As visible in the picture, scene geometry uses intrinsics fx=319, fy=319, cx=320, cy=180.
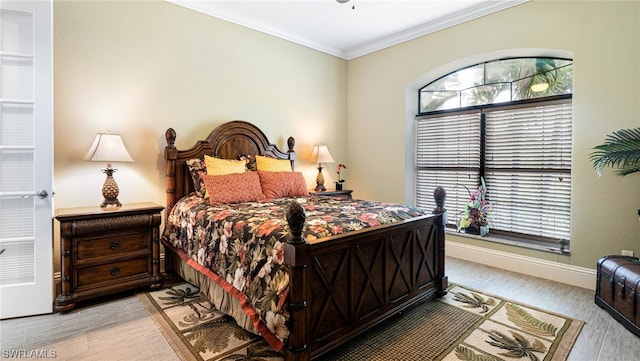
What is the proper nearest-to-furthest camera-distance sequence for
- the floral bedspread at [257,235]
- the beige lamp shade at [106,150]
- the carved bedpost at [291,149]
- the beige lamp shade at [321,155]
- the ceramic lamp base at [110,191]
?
the floral bedspread at [257,235], the beige lamp shade at [106,150], the ceramic lamp base at [110,191], the carved bedpost at [291,149], the beige lamp shade at [321,155]

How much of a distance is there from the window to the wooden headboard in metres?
2.16

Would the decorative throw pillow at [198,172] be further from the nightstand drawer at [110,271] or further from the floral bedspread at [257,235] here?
the nightstand drawer at [110,271]

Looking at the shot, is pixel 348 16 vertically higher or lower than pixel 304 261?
higher

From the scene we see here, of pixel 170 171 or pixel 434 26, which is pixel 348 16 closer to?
pixel 434 26

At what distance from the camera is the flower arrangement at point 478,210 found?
404cm

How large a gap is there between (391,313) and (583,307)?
67.0 inches

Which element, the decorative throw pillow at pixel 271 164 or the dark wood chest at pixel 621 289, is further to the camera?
the decorative throw pillow at pixel 271 164

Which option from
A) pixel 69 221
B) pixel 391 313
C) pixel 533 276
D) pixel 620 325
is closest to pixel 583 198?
pixel 533 276

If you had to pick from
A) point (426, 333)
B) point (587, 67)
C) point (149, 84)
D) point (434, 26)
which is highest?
point (434, 26)

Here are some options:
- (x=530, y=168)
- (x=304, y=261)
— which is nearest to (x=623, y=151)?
(x=530, y=168)

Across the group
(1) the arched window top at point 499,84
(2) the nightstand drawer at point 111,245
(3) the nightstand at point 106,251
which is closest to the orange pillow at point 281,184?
(3) the nightstand at point 106,251

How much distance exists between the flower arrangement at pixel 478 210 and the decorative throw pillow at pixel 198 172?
3210 mm

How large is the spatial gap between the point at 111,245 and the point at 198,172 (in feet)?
3.46

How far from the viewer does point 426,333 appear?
7.38ft
